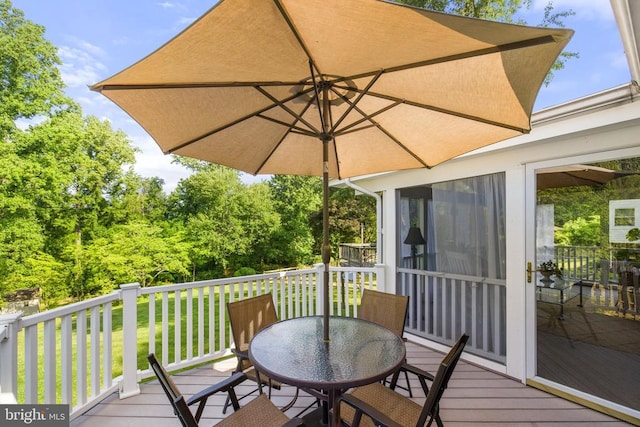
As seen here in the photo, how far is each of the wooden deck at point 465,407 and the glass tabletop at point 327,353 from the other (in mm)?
841

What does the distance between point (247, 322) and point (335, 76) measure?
2205mm

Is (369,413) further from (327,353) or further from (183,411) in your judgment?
(183,411)

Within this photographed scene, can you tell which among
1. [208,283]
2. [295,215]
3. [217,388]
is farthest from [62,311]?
[295,215]

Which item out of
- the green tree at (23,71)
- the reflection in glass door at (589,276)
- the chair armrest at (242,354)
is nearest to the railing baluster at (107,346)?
the chair armrest at (242,354)

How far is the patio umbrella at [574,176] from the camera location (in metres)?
3.08

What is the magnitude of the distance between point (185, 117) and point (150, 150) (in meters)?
16.3

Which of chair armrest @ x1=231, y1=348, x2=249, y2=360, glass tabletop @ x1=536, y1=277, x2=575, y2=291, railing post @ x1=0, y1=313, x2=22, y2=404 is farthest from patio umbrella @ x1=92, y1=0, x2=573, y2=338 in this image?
glass tabletop @ x1=536, y1=277, x2=575, y2=291

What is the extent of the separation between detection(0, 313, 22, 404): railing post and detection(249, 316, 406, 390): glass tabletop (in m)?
1.37

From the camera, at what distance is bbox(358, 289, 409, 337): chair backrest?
2.78 metres

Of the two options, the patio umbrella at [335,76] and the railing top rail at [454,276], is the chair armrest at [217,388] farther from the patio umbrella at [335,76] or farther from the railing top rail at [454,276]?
the railing top rail at [454,276]

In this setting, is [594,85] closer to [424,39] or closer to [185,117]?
[424,39]

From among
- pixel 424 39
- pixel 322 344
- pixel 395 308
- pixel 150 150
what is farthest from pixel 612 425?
pixel 150 150

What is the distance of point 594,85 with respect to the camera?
26.2ft

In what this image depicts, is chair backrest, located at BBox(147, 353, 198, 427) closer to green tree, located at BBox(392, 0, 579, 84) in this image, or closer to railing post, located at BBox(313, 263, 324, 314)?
railing post, located at BBox(313, 263, 324, 314)
